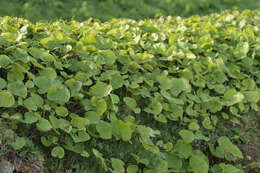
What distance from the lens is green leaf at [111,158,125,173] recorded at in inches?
66.3

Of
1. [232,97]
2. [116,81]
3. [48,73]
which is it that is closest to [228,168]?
[232,97]

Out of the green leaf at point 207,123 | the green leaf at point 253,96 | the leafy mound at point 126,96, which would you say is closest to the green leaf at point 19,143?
the leafy mound at point 126,96

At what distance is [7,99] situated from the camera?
1.53 metres

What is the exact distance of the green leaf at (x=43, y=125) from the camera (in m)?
1.54

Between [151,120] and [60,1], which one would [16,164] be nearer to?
[151,120]

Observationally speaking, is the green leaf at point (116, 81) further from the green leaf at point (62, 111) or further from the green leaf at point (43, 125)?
the green leaf at point (43, 125)

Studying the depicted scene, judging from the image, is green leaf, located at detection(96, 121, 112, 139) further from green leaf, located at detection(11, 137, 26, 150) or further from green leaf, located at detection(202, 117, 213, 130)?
green leaf, located at detection(202, 117, 213, 130)

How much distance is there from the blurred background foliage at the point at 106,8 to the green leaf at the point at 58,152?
2815 mm

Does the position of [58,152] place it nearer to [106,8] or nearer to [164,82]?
[164,82]

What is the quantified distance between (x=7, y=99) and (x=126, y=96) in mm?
762

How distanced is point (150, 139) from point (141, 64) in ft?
1.75

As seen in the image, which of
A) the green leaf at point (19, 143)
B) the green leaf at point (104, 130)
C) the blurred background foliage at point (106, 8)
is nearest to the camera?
the green leaf at point (19, 143)

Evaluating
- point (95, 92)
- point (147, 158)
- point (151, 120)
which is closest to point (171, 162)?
point (147, 158)

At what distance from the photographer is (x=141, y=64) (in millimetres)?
2164
